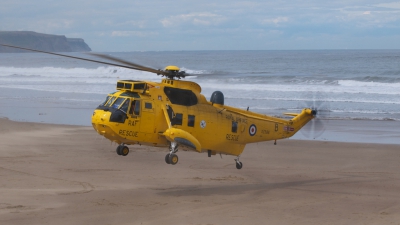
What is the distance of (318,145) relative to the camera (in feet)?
64.8

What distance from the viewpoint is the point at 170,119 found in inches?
521

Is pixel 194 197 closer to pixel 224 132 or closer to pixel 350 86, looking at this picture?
pixel 224 132

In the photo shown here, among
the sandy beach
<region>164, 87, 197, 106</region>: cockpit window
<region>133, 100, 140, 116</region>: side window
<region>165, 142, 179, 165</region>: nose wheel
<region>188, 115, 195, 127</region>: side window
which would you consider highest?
<region>164, 87, 197, 106</region>: cockpit window

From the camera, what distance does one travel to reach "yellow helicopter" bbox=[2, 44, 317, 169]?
41.5 feet

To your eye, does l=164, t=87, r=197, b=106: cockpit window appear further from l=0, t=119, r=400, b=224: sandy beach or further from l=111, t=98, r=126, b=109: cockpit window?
l=0, t=119, r=400, b=224: sandy beach

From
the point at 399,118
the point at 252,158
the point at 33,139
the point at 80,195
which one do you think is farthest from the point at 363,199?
the point at 399,118

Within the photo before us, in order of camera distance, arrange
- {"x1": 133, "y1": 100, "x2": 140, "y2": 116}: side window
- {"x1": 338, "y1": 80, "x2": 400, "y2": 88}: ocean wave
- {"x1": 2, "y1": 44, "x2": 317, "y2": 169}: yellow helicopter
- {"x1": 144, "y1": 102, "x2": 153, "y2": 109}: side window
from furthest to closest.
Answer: {"x1": 338, "y1": 80, "x2": 400, "y2": 88}: ocean wave, {"x1": 144, "y1": 102, "x2": 153, "y2": 109}: side window, {"x1": 133, "y1": 100, "x2": 140, "y2": 116}: side window, {"x1": 2, "y1": 44, "x2": 317, "y2": 169}: yellow helicopter

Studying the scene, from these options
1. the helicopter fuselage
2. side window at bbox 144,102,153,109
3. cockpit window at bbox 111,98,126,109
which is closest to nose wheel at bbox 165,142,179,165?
the helicopter fuselage

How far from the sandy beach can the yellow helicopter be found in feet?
3.59

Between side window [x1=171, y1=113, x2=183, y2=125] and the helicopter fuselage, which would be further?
side window [x1=171, y1=113, x2=183, y2=125]

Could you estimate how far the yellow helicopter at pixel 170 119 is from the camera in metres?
12.6

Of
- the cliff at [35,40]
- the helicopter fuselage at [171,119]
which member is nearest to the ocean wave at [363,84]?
the helicopter fuselage at [171,119]

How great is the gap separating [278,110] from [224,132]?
15164mm

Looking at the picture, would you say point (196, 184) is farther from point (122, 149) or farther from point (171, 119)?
point (122, 149)
